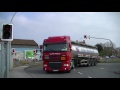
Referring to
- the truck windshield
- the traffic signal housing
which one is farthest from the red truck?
the traffic signal housing

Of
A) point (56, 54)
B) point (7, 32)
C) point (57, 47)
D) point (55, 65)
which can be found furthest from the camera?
point (57, 47)

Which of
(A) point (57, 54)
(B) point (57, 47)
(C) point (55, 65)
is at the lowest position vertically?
(C) point (55, 65)

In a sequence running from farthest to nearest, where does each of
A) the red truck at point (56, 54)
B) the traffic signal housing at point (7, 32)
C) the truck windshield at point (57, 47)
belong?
the truck windshield at point (57, 47)
the red truck at point (56, 54)
the traffic signal housing at point (7, 32)

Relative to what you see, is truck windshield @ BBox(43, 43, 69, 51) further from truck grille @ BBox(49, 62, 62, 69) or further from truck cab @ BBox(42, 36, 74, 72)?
truck grille @ BBox(49, 62, 62, 69)

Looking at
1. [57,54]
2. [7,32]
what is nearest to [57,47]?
[57,54]

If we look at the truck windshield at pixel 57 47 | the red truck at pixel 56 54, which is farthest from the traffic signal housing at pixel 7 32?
the truck windshield at pixel 57 47

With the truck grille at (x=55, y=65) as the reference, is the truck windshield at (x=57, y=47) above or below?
above

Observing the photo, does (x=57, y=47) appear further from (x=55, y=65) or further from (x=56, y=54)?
(x=55, y=65)

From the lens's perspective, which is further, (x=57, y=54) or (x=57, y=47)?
(x=57, y=47)

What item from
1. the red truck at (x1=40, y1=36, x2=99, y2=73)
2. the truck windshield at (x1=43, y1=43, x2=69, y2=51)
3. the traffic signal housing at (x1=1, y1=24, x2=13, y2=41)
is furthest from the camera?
the truck windshield at (x1=43, y1=43, x2=69, y2=51)

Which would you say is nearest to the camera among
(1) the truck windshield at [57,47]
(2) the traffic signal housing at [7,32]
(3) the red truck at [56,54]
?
(2) the traffic signal housing at [7,32]

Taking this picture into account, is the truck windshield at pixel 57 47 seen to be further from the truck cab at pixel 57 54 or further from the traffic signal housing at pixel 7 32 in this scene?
the traffic signal housing at pixel 7 32
